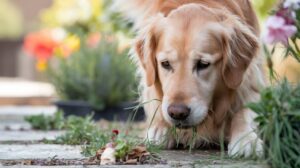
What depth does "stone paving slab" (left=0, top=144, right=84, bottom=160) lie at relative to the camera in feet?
11.5

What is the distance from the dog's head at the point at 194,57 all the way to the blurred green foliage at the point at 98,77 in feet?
7.66

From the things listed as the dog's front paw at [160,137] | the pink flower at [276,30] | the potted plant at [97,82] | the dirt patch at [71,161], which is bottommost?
the dirt patch at [71,161]

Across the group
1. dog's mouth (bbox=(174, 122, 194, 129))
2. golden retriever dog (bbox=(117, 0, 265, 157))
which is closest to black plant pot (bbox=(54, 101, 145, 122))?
golden retriever dog (bbox=(117, 0, 265, 157))

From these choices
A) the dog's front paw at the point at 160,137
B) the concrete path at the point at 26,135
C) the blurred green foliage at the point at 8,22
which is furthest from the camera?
the blurred green foliage at the point at 8,22

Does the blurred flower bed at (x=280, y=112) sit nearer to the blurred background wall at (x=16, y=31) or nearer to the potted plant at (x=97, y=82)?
the potted plant at (x=97, y=82)

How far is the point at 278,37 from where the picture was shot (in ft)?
9.37

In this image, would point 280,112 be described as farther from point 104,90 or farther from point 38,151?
point 104,90

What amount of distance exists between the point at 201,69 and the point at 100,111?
2.73 metres

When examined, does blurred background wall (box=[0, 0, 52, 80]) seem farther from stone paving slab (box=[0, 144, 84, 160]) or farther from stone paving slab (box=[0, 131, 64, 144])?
stone paving slab (box=[0, 144, 84, 160])

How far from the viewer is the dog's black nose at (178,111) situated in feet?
11.6

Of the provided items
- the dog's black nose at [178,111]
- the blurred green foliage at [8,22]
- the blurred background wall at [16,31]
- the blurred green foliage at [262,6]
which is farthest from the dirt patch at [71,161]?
the blurred green foliage at [8,22]

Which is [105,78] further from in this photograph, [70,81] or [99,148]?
[99,148]

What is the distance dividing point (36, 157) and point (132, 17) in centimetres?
191

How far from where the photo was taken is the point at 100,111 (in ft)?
20.7
